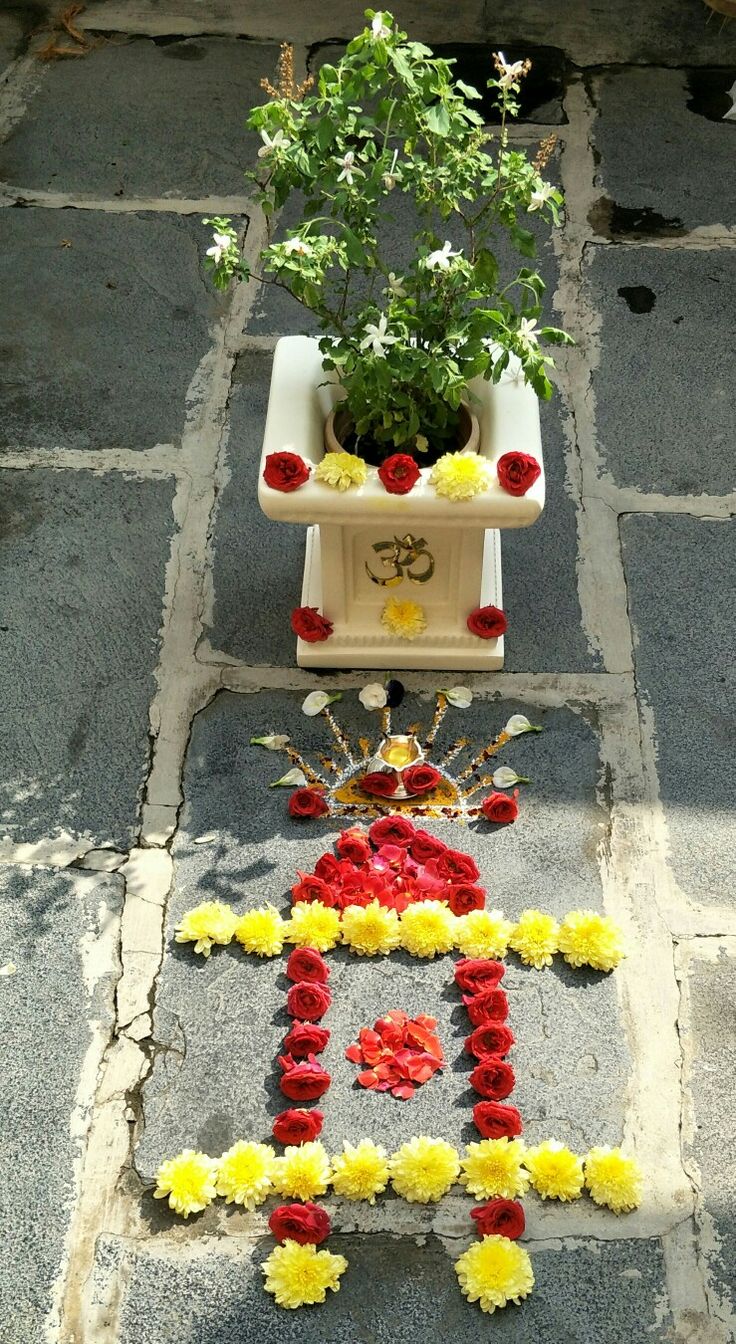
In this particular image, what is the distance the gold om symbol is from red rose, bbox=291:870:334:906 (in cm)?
81

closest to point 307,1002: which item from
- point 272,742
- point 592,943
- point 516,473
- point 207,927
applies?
point 207,927

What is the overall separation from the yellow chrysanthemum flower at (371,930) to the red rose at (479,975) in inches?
6.5

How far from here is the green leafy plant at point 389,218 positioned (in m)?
2.97

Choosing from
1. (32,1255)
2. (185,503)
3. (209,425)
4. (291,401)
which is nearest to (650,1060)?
(32,1255)

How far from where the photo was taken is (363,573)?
352cm

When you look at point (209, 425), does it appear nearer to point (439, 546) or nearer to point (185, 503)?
point (185, 503)

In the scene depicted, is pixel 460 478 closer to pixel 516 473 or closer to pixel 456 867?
pixel 516 473

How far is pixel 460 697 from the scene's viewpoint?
354 centimetres

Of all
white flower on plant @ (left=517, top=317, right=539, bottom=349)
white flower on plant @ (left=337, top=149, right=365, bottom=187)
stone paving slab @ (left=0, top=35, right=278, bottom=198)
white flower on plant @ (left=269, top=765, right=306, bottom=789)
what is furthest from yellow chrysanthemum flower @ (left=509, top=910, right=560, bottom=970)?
stone paving slab @ (left=0, top=35, right=278, bottom=198)

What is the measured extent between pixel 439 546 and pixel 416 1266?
163 centimetres

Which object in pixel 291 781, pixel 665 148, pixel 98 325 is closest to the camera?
pixel 291 781

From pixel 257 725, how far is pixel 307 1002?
83cm

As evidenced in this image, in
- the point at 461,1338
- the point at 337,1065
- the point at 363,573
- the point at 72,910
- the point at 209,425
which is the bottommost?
the point at 461,1338

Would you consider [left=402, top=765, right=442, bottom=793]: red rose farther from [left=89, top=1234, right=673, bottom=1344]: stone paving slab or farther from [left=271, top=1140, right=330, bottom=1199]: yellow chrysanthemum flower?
[left=89, top=1234, right=673, bottom=1344]: stone paving slab
